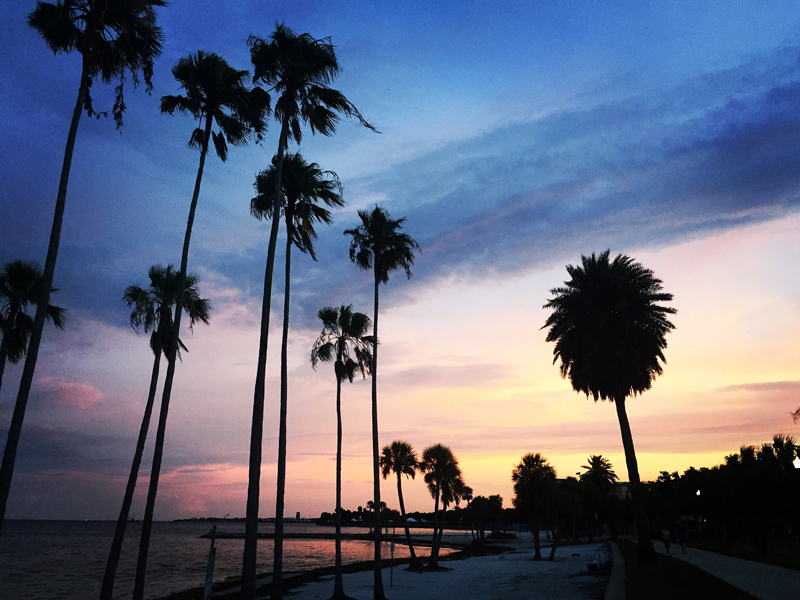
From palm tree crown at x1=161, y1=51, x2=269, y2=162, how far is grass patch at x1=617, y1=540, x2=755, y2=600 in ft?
75.9

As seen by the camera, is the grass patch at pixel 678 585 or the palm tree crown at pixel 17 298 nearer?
the grass patch at pixel 678 585

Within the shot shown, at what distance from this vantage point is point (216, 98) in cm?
2228

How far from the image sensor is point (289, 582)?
4375 cm

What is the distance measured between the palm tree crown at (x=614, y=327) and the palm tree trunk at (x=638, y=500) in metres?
1.54

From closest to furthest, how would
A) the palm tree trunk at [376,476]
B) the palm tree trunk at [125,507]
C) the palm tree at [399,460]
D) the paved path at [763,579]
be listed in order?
the paved path at [763,579], the palm tree trunk at [125,507], the palm tree trunk at [376,476], the palm tree at [399,460]

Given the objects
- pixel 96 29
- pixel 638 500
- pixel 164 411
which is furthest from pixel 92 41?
pixel 638 500

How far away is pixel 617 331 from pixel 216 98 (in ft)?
88.2

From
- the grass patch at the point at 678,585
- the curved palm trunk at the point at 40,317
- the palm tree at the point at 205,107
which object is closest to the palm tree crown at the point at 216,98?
the palm tree at the point at 205,107

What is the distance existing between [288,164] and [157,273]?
7.79m

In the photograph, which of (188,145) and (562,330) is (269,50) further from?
(562,330)

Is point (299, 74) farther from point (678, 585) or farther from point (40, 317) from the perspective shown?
point (678, 585)

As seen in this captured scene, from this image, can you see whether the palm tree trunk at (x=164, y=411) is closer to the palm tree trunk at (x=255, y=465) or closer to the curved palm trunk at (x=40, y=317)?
the palm tree trunk at (x=255, y=465)

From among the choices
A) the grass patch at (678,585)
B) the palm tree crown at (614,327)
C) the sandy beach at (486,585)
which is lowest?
the sandy beach at (486,585)

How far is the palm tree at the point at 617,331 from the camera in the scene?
34.3m
